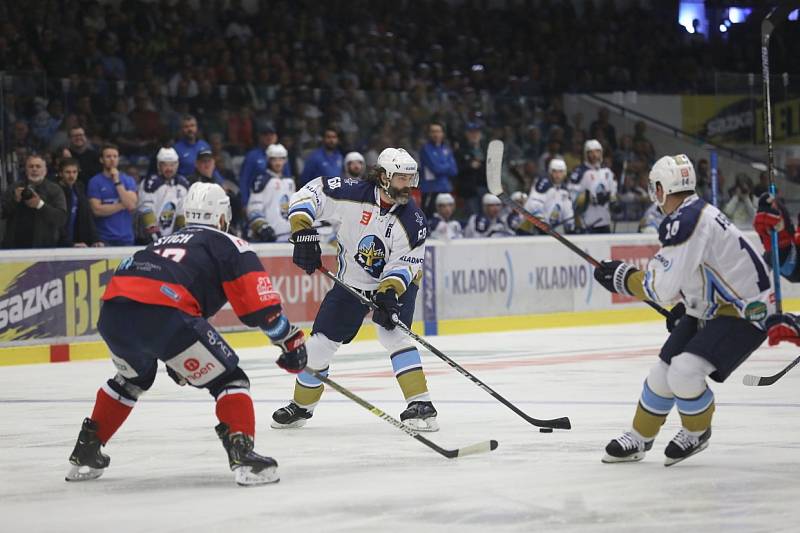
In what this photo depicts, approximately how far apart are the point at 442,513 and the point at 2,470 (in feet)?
6.97

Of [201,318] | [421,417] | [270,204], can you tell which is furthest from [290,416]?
[270,204]

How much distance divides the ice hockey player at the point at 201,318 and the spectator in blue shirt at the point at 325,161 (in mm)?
8547

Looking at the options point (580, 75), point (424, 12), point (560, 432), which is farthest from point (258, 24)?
point (560, 432)

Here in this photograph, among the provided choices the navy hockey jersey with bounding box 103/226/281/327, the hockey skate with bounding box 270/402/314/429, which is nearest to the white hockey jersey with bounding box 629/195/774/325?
the navy hockey jersey with bounding box 103/226/281/327

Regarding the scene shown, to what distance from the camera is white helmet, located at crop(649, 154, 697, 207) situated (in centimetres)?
571

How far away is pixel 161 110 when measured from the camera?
13.7 m

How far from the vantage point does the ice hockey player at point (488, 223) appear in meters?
15.3

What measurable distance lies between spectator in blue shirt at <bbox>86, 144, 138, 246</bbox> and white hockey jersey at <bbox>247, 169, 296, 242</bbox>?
55.2 inches

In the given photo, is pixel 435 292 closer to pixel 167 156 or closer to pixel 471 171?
pixel 471 171

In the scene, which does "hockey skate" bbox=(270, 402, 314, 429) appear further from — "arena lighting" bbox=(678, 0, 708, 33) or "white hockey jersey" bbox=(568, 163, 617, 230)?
"arena lighting" bbox=(678, 0, 708, 33)

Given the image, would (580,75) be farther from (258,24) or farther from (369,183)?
(369,183)

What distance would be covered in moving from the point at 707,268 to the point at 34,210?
7.26 metres

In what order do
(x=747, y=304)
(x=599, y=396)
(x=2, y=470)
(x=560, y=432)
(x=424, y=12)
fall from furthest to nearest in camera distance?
1. (x=424, y=12)
2. (x=599, y=396)
3. (x=560, y=432)
4. (x=2, y=470)
5. (x=747, y=304)

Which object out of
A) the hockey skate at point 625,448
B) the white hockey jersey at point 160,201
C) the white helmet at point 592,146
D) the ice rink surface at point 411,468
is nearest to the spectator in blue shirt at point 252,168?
the white hockey jersey at point 160,201
